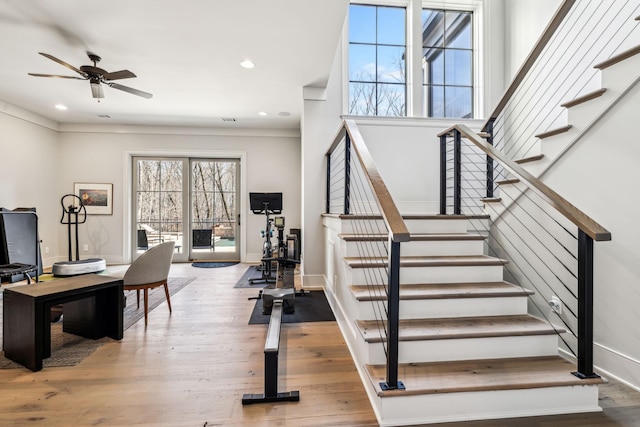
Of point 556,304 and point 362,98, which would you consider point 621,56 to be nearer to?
point 556,304

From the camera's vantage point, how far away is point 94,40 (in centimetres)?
307

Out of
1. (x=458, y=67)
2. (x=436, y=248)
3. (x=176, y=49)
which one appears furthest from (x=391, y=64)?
(x=436, y=248)

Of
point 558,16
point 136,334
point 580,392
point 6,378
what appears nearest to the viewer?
point 580,392

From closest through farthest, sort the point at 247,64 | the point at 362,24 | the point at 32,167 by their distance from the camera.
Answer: the point at 247,64 → the point at 362,24 → the point at 32,167

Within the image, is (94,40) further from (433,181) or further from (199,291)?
(433,181)

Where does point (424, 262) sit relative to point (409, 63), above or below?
below

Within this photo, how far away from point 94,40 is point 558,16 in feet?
13.8

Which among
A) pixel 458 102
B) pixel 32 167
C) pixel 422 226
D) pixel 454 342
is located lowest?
pixel 454 342

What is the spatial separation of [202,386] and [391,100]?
4.26 meters

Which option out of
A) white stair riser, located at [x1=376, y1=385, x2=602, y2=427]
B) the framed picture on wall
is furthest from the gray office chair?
the framed picture on wall

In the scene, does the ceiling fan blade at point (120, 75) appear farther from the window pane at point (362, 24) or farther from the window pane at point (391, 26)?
the window pane at point (391, 26)

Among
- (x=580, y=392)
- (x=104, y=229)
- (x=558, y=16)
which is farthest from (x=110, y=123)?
(x=580, y=392)

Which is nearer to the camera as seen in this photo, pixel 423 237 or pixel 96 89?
pixel 423 237

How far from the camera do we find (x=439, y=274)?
2.37 meters
